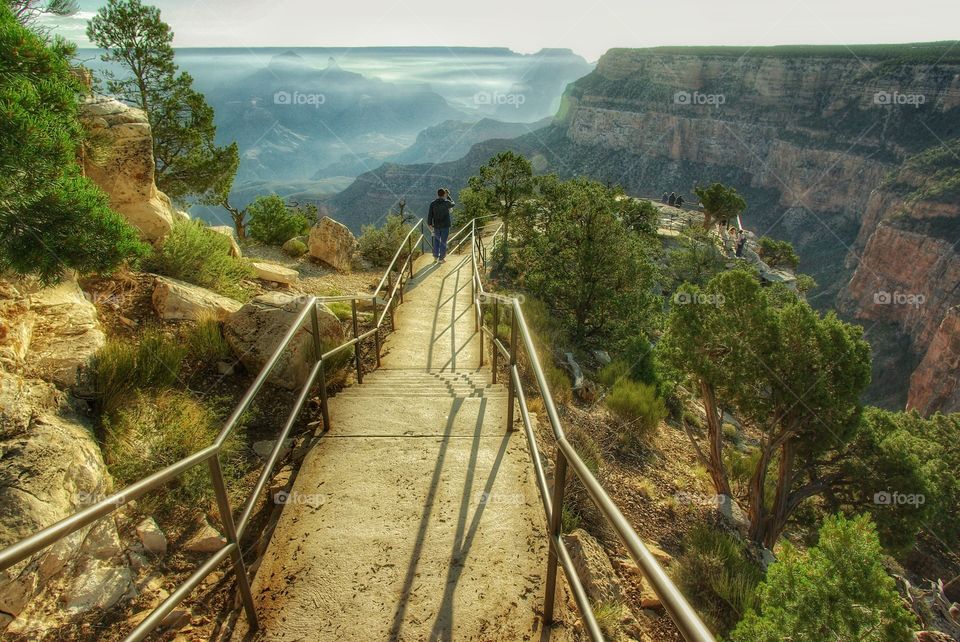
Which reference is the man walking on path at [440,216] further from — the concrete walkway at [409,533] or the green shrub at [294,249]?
the concrete walkway at [409,533]

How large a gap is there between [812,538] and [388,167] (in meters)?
160

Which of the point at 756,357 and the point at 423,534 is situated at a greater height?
the point at 423,534

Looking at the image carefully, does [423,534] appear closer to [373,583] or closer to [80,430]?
[373,583]

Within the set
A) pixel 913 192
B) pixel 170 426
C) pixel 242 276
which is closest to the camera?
pixel 170 426

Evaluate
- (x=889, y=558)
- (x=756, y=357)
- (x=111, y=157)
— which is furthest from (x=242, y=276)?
(x=889, y=558)

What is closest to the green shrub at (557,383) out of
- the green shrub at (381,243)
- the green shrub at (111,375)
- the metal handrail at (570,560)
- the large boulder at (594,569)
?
the large boulder at (594,569)

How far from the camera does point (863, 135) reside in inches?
2820

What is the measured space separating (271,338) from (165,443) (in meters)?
1.58

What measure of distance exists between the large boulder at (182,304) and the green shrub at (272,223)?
10.2 meters

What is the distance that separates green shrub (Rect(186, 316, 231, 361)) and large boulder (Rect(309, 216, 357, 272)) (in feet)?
25.6

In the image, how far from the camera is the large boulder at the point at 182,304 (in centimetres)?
564

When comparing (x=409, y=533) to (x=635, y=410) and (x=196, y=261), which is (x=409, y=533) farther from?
(x=635, y=410)

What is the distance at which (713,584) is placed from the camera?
18.8 ft

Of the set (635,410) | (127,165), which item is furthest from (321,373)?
(635,410)
